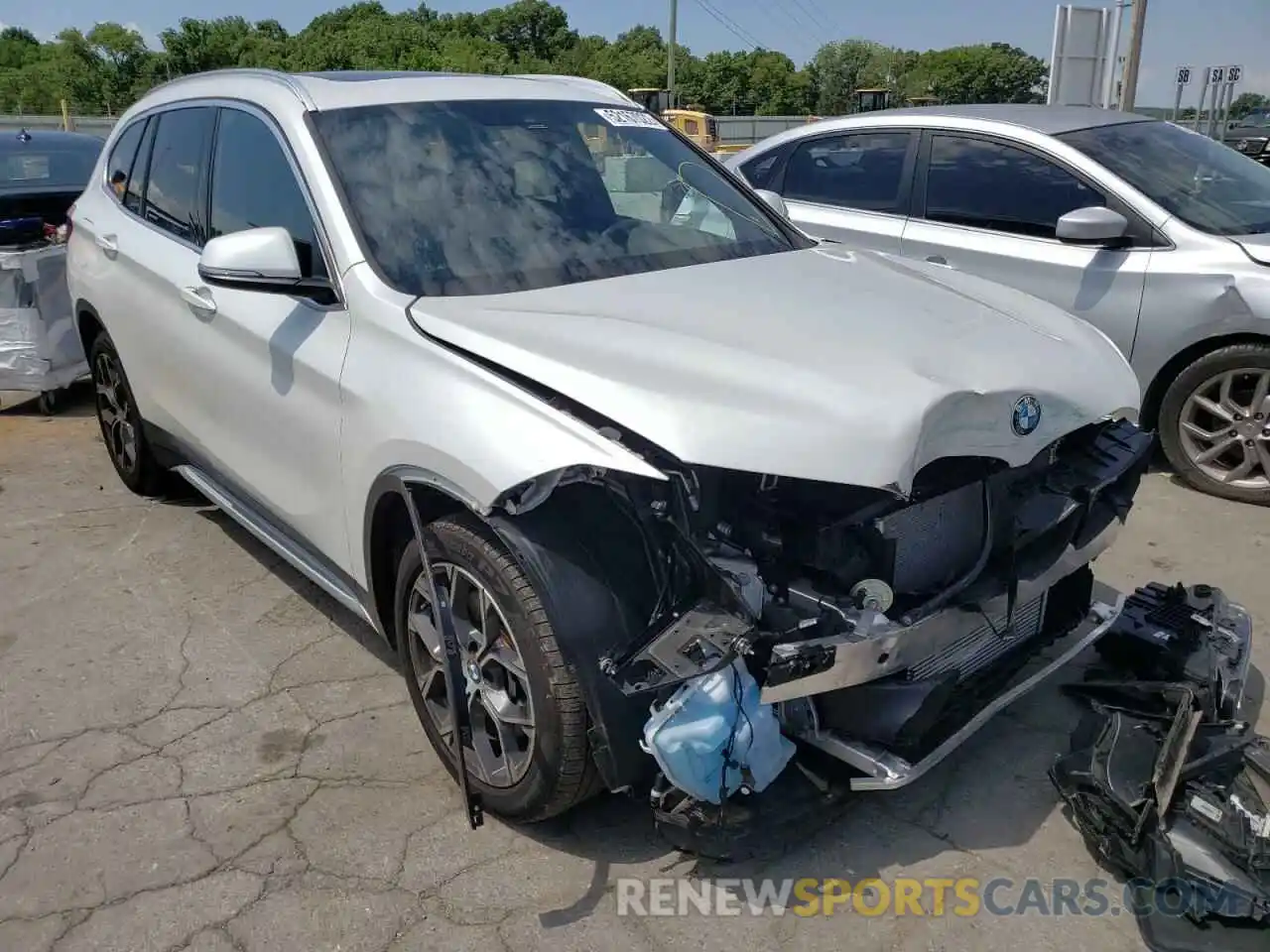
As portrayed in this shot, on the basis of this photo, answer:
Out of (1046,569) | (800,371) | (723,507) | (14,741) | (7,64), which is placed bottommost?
(14,741)

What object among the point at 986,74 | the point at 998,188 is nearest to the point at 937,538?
the point at 998,188

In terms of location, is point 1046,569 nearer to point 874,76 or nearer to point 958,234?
point 958,234

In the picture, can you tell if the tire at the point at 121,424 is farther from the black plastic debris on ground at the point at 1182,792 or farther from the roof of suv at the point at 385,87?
the black plastic debris on ground at the point at 1182,792

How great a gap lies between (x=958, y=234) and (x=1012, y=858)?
3.82 m

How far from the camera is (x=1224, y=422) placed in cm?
490

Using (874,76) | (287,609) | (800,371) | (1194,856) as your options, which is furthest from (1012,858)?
(874,76)

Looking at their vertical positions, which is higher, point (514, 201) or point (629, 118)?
point (629, 118)

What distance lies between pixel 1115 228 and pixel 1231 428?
1.09m

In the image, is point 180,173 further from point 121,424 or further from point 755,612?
point 755,612

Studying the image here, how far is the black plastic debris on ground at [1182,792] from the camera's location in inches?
90.6

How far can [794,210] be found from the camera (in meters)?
6.38

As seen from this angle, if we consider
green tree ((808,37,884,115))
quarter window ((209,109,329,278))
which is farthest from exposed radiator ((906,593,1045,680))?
green tree ((808,37,884,115))

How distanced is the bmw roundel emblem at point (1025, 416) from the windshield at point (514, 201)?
1209 millimetres

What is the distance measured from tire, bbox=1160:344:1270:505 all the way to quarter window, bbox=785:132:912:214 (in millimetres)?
1841
